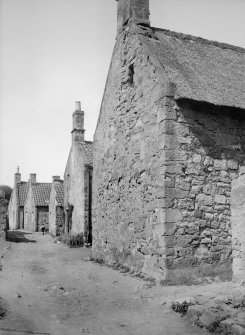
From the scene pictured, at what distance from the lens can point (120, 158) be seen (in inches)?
432

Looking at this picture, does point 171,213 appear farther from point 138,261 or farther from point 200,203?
point 138,261

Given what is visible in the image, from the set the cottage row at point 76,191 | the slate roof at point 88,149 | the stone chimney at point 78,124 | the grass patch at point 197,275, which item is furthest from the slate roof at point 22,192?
the grass patch at point 197,275

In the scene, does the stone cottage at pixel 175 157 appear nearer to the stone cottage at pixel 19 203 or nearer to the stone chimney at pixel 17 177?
the stone cottage at pixel 19 203

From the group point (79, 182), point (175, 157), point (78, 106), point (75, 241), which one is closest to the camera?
point (175, 157)

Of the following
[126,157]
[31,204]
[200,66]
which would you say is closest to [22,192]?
[31,204]

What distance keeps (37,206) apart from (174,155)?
25774 millimetres

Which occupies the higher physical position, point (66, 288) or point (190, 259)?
point (190, 259)

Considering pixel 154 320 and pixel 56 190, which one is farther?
pixel 56 190

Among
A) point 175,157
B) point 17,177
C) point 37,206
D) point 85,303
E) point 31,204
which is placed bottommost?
point 85,303

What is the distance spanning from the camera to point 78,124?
70.1ft

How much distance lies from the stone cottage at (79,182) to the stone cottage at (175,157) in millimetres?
7775

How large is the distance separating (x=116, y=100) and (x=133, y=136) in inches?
70.8

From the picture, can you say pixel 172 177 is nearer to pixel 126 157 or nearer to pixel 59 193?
pixel 126 157

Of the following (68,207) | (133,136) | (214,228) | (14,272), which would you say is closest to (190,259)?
(214,228)
